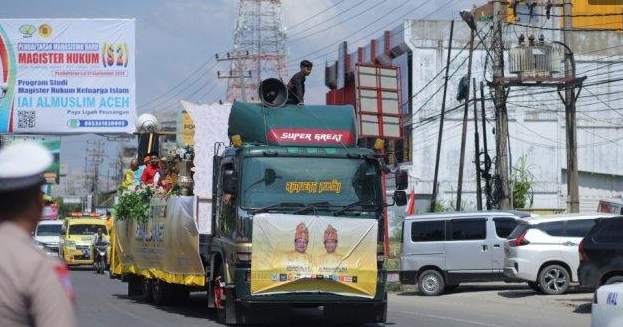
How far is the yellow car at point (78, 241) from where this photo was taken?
43.3 meters

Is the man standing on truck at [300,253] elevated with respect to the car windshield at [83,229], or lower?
lower

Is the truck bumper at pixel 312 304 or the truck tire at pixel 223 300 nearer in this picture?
the truck bumper at pixel 312 304

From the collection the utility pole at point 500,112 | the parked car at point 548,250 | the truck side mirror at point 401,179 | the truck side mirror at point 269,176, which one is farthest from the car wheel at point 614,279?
the utility pole at point 500,112

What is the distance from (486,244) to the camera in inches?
1025

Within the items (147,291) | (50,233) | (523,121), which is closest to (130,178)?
(147,291)

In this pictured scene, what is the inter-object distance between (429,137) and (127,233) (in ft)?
135

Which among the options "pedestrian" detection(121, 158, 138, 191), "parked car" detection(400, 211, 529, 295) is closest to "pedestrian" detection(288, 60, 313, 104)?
"pedestrian" detection(121, 158, 138, 191)

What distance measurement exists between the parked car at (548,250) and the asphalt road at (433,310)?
0.43m

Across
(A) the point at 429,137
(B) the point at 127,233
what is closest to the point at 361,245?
(B) the point at 127,233

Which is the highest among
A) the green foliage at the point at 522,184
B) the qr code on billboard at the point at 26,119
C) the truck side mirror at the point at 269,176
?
the qr code on billboard at the point at 26,119

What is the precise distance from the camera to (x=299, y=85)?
17.5m

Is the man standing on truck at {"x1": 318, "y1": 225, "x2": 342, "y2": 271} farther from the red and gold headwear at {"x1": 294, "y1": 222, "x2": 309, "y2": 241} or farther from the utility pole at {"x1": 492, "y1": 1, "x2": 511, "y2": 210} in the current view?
the utility pole at {"x1": 492, "y1": 1, "x2": 511, "y2": 210}

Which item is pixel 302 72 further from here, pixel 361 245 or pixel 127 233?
pixel 127 233

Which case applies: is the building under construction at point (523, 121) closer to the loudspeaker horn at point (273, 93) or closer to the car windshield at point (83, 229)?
the car windshield at point (83, 229)
